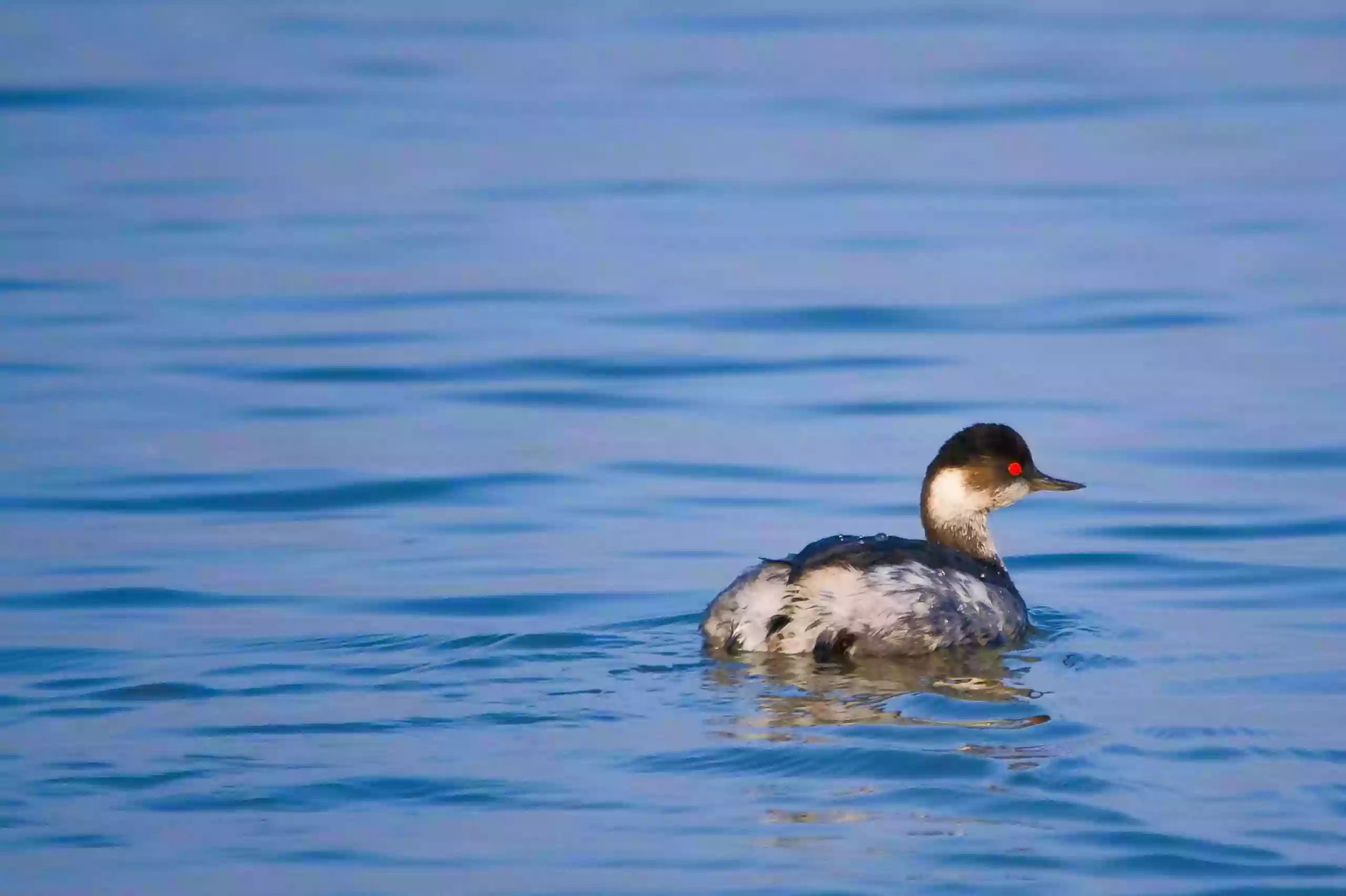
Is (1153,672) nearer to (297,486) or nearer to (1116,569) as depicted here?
(1116,569)

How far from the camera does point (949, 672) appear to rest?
28.8 feet

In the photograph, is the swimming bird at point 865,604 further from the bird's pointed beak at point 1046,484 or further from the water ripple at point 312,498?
the water ripple at point 312,498

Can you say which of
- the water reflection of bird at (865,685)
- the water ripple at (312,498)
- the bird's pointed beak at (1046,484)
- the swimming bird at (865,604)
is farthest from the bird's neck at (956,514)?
the water ripple at (312,498)

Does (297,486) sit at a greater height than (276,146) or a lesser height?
lesser

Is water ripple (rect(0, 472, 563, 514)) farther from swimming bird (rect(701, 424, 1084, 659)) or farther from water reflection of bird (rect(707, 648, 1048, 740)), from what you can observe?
water reflection of bird (rect(707, 648, 1048, 740))

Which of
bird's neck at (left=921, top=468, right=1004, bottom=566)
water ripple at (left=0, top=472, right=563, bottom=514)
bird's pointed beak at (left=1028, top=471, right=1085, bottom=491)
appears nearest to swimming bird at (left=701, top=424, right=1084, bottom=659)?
bird's neck at (left=921, top=468, right=1004, bottom=566)

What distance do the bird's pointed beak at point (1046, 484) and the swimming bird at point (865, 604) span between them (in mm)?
843

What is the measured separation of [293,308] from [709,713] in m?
8.32

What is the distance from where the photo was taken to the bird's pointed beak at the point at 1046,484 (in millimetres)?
10289

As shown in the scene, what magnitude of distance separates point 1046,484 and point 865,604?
5.81 feet

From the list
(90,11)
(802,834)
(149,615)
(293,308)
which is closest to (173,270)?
(293,308)

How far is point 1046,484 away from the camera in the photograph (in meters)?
10.3

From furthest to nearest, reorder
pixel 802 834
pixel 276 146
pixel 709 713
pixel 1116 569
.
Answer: pixel 276 146 < pixel 1116 569 < pixel 709 713 < pixel 802 834

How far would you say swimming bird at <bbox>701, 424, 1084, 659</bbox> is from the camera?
28.7 ft
